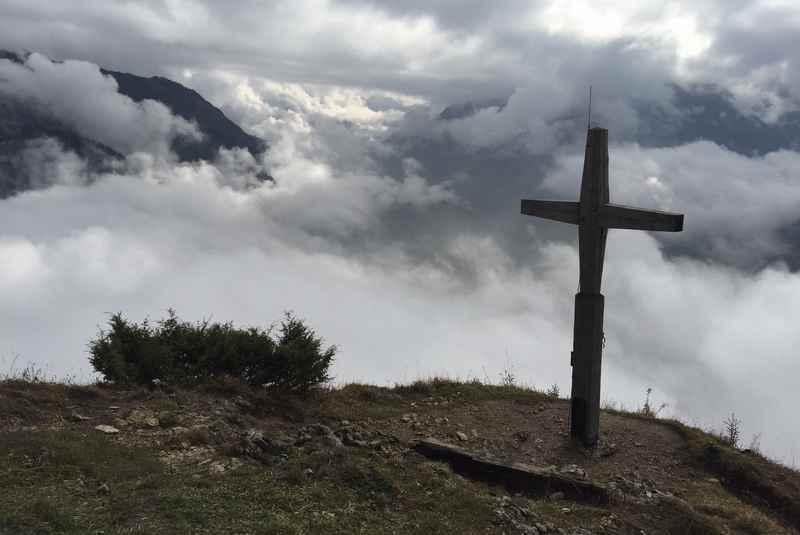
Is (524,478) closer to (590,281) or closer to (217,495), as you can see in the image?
(590,281)

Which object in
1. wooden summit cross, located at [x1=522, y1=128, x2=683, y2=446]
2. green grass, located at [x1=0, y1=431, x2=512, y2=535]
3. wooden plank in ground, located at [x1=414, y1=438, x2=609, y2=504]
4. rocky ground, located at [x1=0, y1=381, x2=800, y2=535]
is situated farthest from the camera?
wooden summit cross, located at [x1=522, y1=128, x2=683, y2=446]

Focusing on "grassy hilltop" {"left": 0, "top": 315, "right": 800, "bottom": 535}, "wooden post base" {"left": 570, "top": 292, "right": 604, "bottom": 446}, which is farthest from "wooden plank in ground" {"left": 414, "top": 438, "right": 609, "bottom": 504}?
"wooden post base" {"left": 570, "top": 292, "right": 604, "bottom": 446}

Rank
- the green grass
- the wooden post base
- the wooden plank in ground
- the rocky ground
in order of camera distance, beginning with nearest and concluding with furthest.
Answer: the green grass → the rocky ground → the wooden plank in ground → the wooden post base

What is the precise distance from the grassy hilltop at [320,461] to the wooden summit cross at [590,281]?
2.03 feet

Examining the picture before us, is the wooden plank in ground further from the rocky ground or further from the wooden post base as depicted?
the wooden post base

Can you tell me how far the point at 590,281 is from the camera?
11.2 m

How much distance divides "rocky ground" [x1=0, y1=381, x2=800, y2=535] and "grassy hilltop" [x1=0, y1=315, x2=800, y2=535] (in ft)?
0.09

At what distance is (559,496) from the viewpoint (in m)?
8.47

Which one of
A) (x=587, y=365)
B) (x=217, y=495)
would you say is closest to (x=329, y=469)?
(x=217, y=495)

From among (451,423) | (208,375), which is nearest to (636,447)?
(451,423)

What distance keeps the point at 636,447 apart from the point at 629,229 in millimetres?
3936

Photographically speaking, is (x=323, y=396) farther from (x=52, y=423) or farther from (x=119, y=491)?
(x=119, y=491)

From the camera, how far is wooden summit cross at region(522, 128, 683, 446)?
11.0 meters

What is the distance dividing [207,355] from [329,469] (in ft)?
16.1
